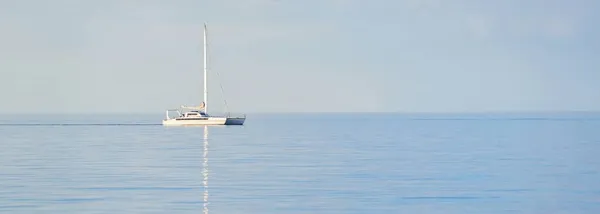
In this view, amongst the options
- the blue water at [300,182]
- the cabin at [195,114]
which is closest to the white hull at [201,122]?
the cabin at [195,114]

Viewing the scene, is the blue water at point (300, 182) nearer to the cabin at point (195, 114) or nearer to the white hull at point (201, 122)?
the white hull at point (201, 122)

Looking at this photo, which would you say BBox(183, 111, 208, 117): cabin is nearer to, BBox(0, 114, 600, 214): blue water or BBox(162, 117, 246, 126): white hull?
BBox(162, 117, 246, 126): white hull

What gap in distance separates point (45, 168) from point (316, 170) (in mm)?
14664

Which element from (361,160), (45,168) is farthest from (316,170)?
(45,168)

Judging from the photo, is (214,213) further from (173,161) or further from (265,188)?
(173,161)

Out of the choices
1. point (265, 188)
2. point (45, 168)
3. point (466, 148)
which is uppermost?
point (265, 188)

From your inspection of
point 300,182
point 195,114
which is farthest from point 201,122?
point 300,182

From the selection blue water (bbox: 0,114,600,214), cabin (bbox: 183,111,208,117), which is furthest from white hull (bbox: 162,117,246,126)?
blue water (bbox: 0,114,600,214)

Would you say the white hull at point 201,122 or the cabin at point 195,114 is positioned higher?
the cabin at point 195,114

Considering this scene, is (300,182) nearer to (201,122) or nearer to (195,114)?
(201,122)

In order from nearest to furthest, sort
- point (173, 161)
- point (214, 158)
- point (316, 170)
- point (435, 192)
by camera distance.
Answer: point (435, 192) < point (316, 170) < point (173, 161) < point (214, 158)

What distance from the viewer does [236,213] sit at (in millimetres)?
36219

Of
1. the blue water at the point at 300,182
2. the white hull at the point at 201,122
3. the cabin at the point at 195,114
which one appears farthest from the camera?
the cabin at the point at 195,114

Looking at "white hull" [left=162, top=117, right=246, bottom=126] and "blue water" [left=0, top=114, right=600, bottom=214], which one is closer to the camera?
"blue water" [left=0, top=114, right=600, bottom=214]
